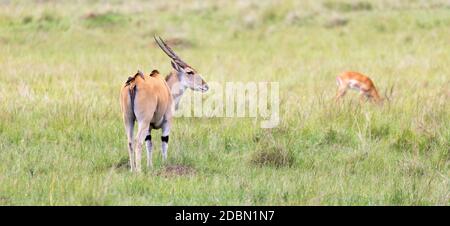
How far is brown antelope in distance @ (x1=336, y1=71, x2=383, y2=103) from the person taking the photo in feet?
36.3

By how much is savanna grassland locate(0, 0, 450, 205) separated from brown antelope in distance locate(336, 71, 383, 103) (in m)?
0.17

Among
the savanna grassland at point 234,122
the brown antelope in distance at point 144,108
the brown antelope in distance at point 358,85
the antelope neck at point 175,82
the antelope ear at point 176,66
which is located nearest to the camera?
the savanna grassland at point 234,122

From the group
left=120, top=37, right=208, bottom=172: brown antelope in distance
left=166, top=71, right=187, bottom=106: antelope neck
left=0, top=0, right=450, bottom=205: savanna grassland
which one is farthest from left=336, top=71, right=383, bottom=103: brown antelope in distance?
left=120, top=37, right=208, bottom=172: brown antelope in distance

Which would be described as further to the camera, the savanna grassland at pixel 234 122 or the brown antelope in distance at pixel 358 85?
the brown antelope in distance at pixel 358 85

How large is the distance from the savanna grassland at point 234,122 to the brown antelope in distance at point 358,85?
168 mm

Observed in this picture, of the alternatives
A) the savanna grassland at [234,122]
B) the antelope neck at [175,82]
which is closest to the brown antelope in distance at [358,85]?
the savanna grassland at [234,122]

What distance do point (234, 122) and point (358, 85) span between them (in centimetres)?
301

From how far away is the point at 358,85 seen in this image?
37.8ft

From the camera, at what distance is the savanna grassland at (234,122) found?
667 centimetres

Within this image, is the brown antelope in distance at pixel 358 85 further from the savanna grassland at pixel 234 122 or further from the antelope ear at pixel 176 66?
the antelope ear at pixel 176 66

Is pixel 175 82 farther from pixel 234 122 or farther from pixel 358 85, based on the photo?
pixel 358 85
